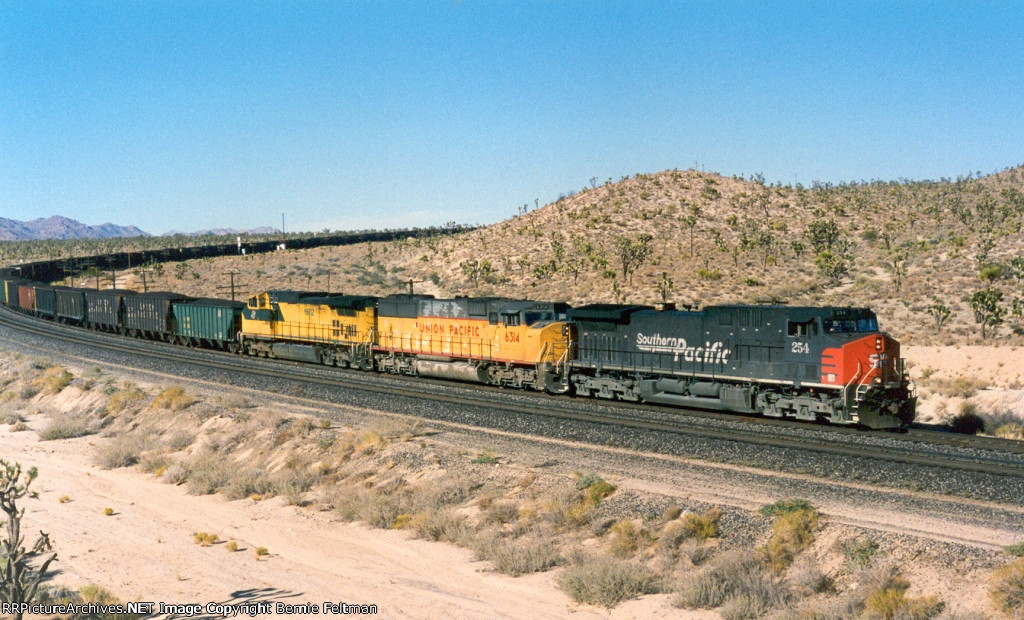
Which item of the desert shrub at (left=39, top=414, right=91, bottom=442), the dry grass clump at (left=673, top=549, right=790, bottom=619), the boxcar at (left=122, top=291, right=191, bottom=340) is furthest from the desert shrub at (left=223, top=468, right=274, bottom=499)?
the boxcar at (left=122, top=291, right=191, bottom=340)

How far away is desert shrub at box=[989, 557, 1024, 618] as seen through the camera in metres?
12.1

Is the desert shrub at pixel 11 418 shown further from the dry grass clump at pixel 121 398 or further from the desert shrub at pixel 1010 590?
the desert shrub at pixel 1010 590

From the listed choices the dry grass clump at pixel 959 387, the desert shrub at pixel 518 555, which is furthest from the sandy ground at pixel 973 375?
the desert shrub at pixel 518 555

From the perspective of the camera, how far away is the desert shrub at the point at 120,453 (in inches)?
990

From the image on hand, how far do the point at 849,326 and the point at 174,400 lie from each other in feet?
72.0

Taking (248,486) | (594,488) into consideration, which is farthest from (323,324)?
(594,488)

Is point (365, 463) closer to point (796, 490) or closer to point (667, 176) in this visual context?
point (796, 490)

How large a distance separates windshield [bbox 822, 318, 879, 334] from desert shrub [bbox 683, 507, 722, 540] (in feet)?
31.3

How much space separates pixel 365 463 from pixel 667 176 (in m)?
86.0

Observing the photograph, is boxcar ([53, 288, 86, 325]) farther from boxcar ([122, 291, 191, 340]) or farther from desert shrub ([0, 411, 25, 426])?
desert shrub ([0, 411, 25, 426])

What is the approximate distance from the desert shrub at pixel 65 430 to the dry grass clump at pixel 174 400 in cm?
239

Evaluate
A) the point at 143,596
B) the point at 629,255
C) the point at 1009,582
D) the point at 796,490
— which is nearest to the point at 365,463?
the point at 143,596

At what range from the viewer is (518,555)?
15805mm

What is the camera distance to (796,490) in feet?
57.7
